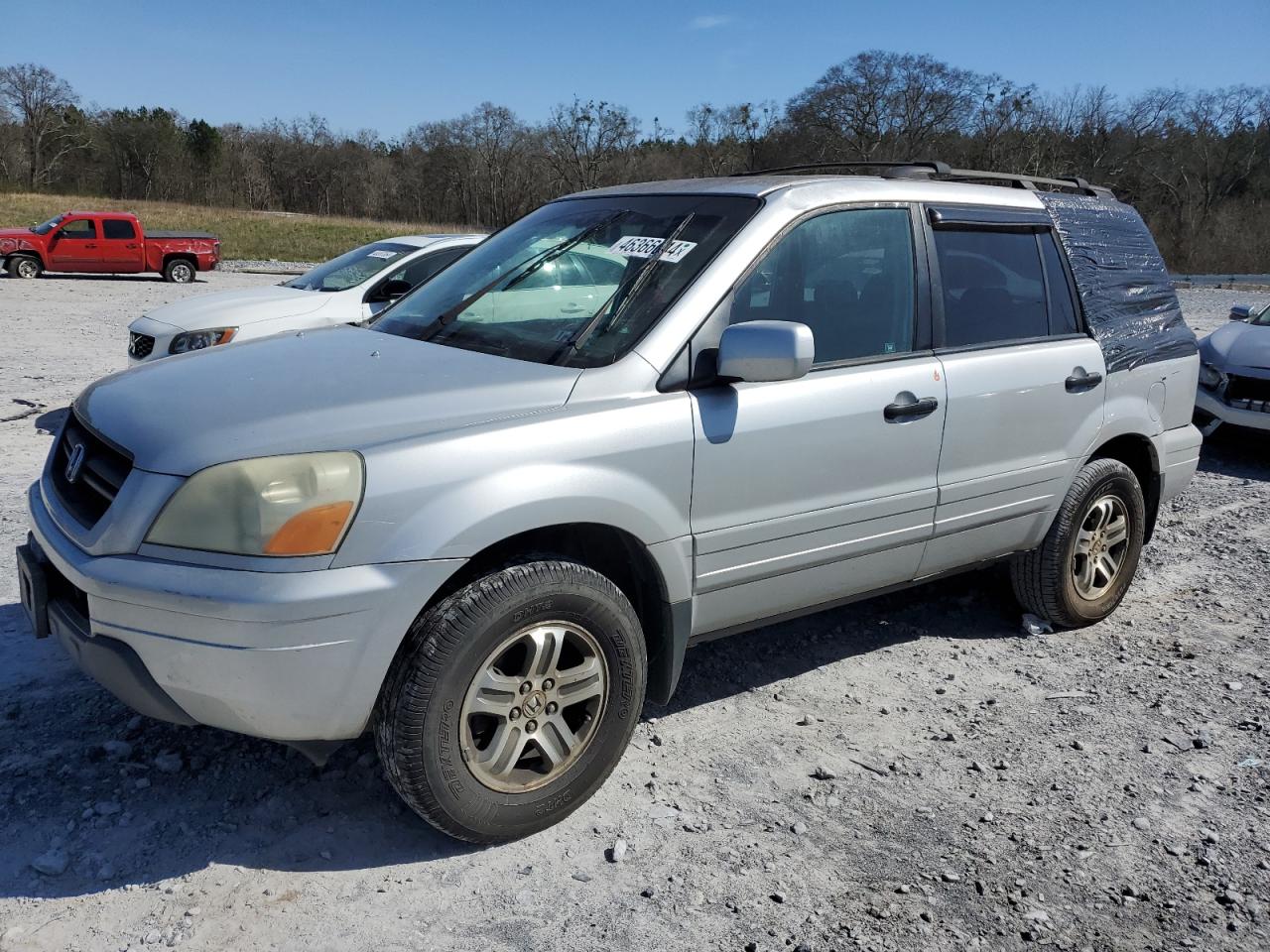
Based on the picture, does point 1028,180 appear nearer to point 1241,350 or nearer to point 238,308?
point 1241,350

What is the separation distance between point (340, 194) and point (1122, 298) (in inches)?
3291

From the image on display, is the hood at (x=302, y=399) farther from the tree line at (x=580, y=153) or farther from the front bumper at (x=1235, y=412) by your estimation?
the tree line at (x=580, y=153)

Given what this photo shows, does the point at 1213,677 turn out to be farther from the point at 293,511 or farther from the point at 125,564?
Result: the point at 125,564

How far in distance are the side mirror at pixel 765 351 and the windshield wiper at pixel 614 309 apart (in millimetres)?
369

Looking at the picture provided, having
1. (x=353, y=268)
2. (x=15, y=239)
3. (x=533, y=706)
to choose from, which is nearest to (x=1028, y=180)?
(x=533, y=706)

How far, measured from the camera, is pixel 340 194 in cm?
8119

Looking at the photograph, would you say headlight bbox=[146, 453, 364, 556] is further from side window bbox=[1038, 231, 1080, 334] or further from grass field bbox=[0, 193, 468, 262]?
grass field bbox=[0, 193, 468, 262]

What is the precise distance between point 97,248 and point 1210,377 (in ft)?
82.6

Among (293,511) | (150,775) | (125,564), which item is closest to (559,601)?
(293,511)

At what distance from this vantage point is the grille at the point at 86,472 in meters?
2.77

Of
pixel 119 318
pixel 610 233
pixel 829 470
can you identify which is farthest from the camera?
pixel 119 318

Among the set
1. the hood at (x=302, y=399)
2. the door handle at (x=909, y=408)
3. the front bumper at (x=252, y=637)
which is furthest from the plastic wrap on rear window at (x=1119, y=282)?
the front bumper at (x=252, y=637)

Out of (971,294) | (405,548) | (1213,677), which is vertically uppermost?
(971,294)

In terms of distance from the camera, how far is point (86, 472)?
2.92m
